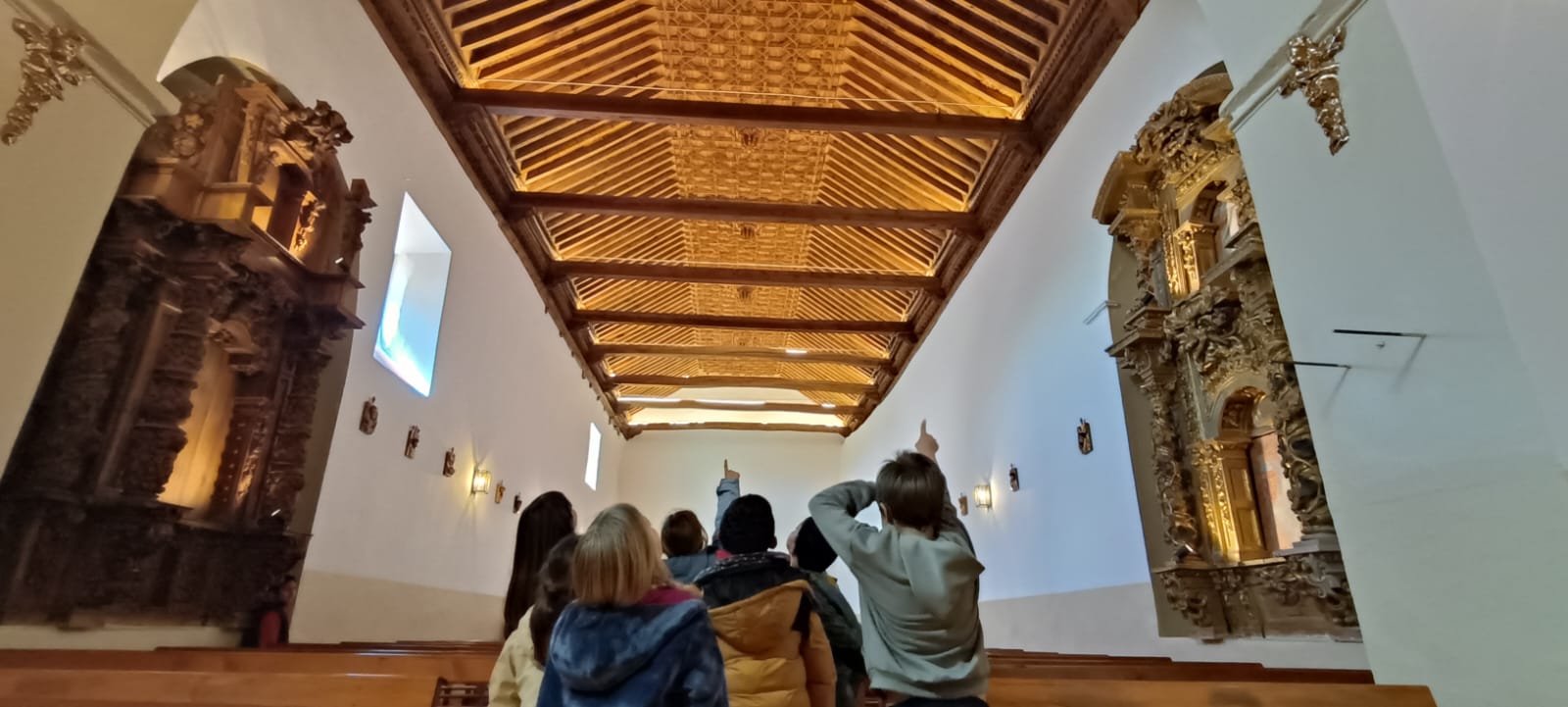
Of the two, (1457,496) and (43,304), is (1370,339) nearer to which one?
(1457,496)

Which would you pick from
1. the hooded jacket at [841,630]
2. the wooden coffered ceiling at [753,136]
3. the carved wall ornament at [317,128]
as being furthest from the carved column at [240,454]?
the hooded jacket at [841,630]

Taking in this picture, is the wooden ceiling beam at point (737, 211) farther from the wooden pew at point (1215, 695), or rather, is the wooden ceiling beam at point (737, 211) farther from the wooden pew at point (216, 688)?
the wooden pew at point (1215, 695)

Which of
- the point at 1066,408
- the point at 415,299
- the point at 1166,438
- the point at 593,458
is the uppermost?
the point at 415,299

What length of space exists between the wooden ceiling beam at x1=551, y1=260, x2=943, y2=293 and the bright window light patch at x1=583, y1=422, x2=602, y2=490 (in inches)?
164

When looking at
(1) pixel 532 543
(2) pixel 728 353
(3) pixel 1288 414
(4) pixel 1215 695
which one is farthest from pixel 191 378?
(2) pixel 728 353

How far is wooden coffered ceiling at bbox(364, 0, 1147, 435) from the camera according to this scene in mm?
6184

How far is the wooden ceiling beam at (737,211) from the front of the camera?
788cm

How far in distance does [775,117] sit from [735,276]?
3268mm

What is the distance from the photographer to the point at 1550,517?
5.94ft

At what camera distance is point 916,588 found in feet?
5.37

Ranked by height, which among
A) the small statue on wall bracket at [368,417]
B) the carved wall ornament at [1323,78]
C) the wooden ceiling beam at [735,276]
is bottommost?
the small statue on wall bracket at [368,417]

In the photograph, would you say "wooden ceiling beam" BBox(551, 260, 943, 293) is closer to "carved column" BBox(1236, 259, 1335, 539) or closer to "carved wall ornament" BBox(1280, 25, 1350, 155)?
"carved column" BBox(1236, 259, 1335, 539)

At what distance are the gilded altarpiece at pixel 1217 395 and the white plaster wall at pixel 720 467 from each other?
38.6 feet

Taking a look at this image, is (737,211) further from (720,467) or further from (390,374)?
(720,467)
